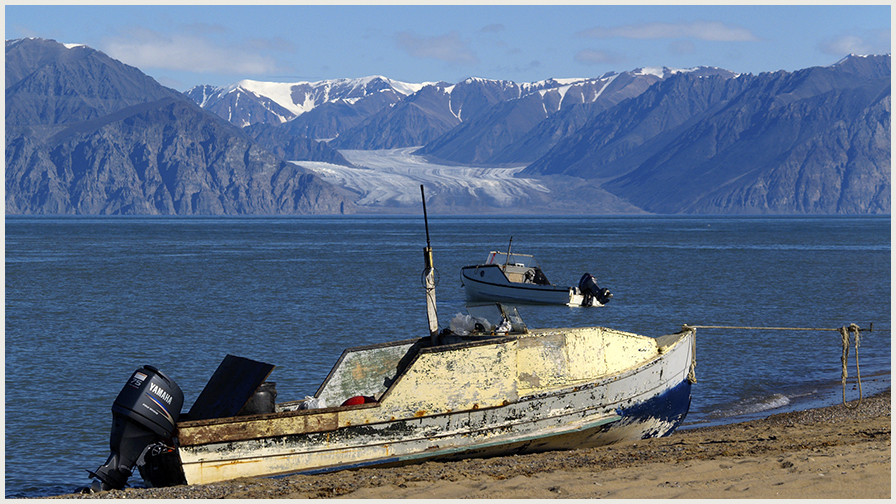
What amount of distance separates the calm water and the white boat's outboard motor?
795 mm

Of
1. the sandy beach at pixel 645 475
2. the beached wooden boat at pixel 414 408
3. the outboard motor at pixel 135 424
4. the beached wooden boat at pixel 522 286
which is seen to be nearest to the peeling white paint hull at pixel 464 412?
the beached wooden boat at pixel 414 408

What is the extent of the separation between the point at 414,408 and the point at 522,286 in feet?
118

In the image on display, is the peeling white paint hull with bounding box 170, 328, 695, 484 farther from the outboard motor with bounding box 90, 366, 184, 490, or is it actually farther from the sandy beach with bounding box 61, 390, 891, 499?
the outboard motor with bounding box 90, 366, 184, 490

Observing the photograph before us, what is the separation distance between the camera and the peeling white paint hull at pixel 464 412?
1480 cm

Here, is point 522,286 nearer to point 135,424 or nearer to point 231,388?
point 231,388

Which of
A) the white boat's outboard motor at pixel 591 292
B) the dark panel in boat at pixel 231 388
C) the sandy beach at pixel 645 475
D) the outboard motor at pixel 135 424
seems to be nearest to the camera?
the sandy beach at pixel 645 475

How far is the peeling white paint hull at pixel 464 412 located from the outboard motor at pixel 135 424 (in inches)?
32.1

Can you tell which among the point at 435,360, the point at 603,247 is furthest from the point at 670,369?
the point at 603,247

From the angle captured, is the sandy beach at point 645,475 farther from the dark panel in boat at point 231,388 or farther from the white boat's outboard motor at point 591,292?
the white boat's outboard motor at point 591,292

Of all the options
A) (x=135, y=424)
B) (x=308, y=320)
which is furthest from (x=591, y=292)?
(x=135, y=424)

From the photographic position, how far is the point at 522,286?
51.2 metres

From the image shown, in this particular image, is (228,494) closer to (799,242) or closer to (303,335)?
(303,335)

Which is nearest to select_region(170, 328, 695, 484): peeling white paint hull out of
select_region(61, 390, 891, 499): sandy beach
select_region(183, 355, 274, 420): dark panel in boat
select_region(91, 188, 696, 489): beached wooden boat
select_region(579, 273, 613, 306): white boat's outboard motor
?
select_region(91, 188, 696, 489): beached wooden boat

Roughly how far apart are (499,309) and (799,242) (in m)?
127
